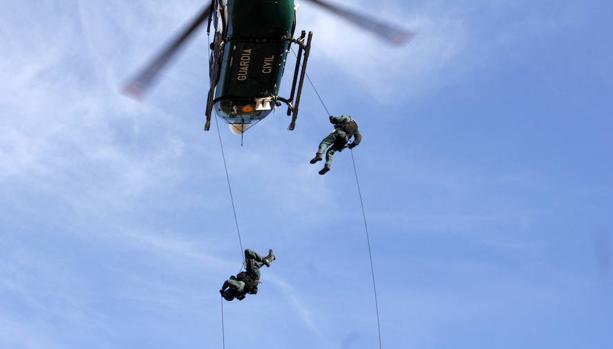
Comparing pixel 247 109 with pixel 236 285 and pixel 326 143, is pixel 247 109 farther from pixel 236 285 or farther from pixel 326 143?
pixel 236 285

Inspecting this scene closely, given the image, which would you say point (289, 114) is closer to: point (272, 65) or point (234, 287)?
point (272, 65)

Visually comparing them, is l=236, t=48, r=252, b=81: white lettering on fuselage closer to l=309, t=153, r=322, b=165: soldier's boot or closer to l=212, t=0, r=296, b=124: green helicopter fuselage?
l=212, t=0, r=296, b=124: green helicopter fuselage

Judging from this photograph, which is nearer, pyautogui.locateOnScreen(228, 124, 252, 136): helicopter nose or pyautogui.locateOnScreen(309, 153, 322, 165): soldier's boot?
pyautogui.locateOnScreen(309, 153, 322, 165): soldier's boot

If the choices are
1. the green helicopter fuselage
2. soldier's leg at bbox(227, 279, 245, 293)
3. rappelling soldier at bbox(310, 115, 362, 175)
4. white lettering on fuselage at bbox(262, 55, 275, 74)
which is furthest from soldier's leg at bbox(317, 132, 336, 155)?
soldier's leg at bbox(227, 279, 245, 293)

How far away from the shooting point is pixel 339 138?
2839 centimetres

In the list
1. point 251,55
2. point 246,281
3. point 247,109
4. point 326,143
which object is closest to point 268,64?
point 251,55

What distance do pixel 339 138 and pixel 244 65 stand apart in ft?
10.3

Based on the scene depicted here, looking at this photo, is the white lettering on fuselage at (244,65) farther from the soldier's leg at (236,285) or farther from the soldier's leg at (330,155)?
the soldier's leg at (236,285)

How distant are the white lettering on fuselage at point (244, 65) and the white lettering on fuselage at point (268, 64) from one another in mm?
417

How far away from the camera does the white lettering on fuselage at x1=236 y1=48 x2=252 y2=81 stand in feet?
90.9

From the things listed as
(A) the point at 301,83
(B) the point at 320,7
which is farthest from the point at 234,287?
(B) the point at 320,7

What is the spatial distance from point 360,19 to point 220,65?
4031mm

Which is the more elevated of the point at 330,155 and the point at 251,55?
the point at 251,55

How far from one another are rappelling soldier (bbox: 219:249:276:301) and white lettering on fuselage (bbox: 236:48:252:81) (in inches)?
180
